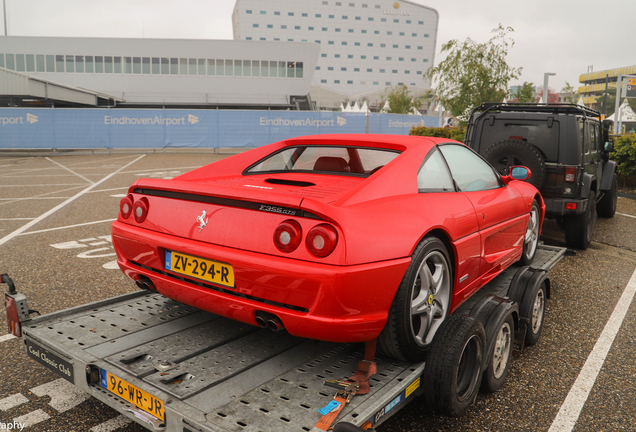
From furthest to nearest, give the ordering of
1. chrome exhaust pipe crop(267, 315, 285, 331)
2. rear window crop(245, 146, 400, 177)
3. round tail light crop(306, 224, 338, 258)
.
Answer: rear window crop(245, 146, 400, 177) < chrome exhaust pipe crop(267, 315, 285, 331) < round tail light crop(306, 224, 338, 258)

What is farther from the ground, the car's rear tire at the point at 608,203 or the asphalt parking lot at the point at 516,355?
the car's rear tire at the point at 608,203

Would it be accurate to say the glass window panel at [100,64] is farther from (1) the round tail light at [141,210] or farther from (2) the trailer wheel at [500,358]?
(2) the trailer wheel at [500,358]

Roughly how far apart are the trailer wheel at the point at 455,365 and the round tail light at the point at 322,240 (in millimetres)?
799

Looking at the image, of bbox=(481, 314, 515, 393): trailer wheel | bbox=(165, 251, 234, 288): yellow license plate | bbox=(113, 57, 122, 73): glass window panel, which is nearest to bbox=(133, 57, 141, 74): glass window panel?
bbox=(113, 57, 122, 73): glass window panel

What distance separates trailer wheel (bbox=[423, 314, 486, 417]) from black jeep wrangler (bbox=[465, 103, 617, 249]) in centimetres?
372

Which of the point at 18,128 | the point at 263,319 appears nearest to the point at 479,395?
the point at 263,319

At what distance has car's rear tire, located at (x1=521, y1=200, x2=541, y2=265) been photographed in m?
4.66

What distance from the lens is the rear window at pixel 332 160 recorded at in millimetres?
3121

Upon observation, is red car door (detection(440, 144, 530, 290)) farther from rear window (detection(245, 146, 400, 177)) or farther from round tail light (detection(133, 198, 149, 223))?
round tail light (detection(133, 198, 149, 223))

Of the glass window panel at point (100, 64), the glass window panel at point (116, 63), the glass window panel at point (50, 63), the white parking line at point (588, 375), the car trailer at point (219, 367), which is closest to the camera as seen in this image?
the car trailer at point (219, 367)

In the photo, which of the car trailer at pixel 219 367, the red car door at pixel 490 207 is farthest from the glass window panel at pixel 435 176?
the car trailer at pixel 219 367

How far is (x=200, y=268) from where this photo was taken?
7.98ft

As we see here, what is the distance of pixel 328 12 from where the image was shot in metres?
120

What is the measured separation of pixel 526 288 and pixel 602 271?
2.85 metres
